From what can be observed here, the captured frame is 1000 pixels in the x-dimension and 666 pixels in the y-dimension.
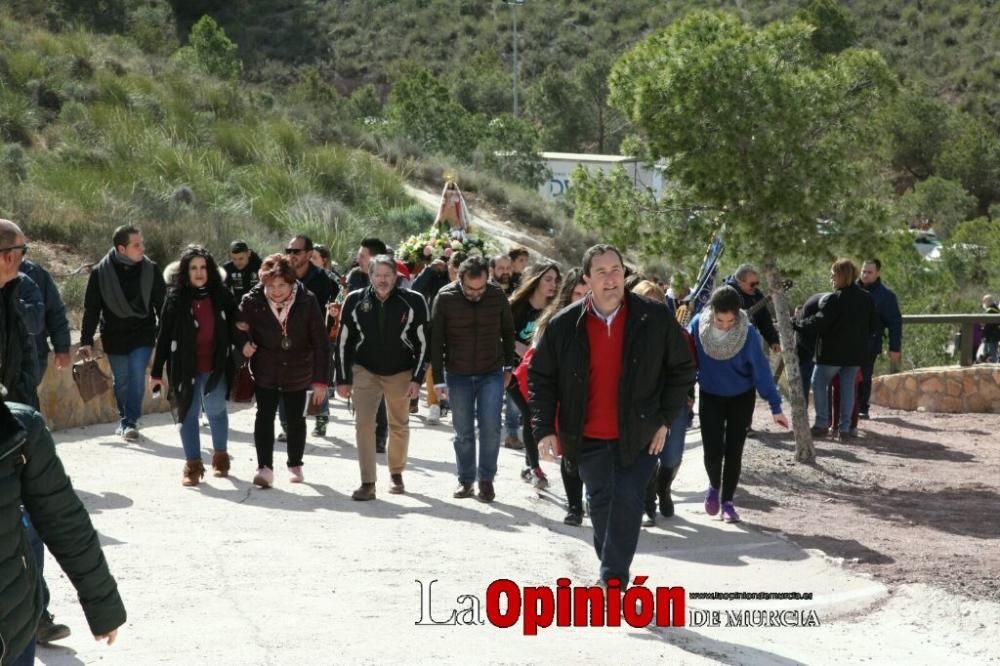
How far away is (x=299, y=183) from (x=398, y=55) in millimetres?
48200

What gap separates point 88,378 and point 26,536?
7980 millimetres

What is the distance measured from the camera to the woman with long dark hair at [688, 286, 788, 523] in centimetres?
945

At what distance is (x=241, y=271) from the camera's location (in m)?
13.0

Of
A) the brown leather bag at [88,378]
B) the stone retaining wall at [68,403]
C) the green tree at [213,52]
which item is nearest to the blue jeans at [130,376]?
the brown leather bag at [88,378]

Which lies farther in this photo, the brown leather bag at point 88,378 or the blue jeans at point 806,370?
the blue jeans at point 806,370

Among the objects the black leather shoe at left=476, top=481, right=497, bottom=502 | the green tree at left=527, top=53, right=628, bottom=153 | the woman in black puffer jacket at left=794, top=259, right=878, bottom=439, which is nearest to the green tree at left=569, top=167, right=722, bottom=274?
the woman in black puffer jacket at left=794, top=259, right=878, bottom=439

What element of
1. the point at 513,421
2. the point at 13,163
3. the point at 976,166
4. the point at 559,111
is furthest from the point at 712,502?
the point at 976,166

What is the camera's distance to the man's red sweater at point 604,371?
22.7ft

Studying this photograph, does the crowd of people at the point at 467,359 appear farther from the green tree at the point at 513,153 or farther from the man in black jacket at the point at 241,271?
the green tree at the point at 513,153

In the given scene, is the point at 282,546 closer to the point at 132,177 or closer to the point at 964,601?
the point at 964,601

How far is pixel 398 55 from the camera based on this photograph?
7469 cm

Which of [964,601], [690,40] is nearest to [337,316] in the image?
[690,40]

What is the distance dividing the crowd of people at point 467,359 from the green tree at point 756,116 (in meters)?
1.33

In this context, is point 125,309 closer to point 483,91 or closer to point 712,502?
point 712,502
